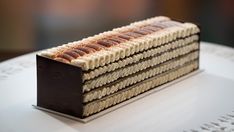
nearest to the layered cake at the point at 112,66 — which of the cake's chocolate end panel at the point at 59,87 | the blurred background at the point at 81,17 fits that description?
the cake's chocolate end panel at the point at 59,87

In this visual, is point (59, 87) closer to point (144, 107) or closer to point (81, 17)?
point (144, 107)

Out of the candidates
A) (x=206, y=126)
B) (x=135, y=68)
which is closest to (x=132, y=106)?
(x=135, y=68)

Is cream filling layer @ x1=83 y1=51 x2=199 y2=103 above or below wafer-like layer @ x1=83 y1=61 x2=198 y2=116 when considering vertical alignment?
above

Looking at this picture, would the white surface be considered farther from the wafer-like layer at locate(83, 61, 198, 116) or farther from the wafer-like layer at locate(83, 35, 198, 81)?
the wafer-like layer at locate(83, 35, 198, 81)

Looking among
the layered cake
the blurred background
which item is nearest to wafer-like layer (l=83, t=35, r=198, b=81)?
the layered cake

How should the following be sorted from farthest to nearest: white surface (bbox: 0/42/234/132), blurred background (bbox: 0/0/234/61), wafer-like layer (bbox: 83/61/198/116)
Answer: blurred background (bbox: 0/0/234/61)
wafer-like layer (bbox: 83/61/198/116)
white surface (bbox: 0/42/234/132)

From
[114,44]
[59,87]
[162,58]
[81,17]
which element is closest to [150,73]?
[162,58]

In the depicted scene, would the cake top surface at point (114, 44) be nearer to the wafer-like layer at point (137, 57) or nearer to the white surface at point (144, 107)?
the wafer-like layer at point (137, 57)
